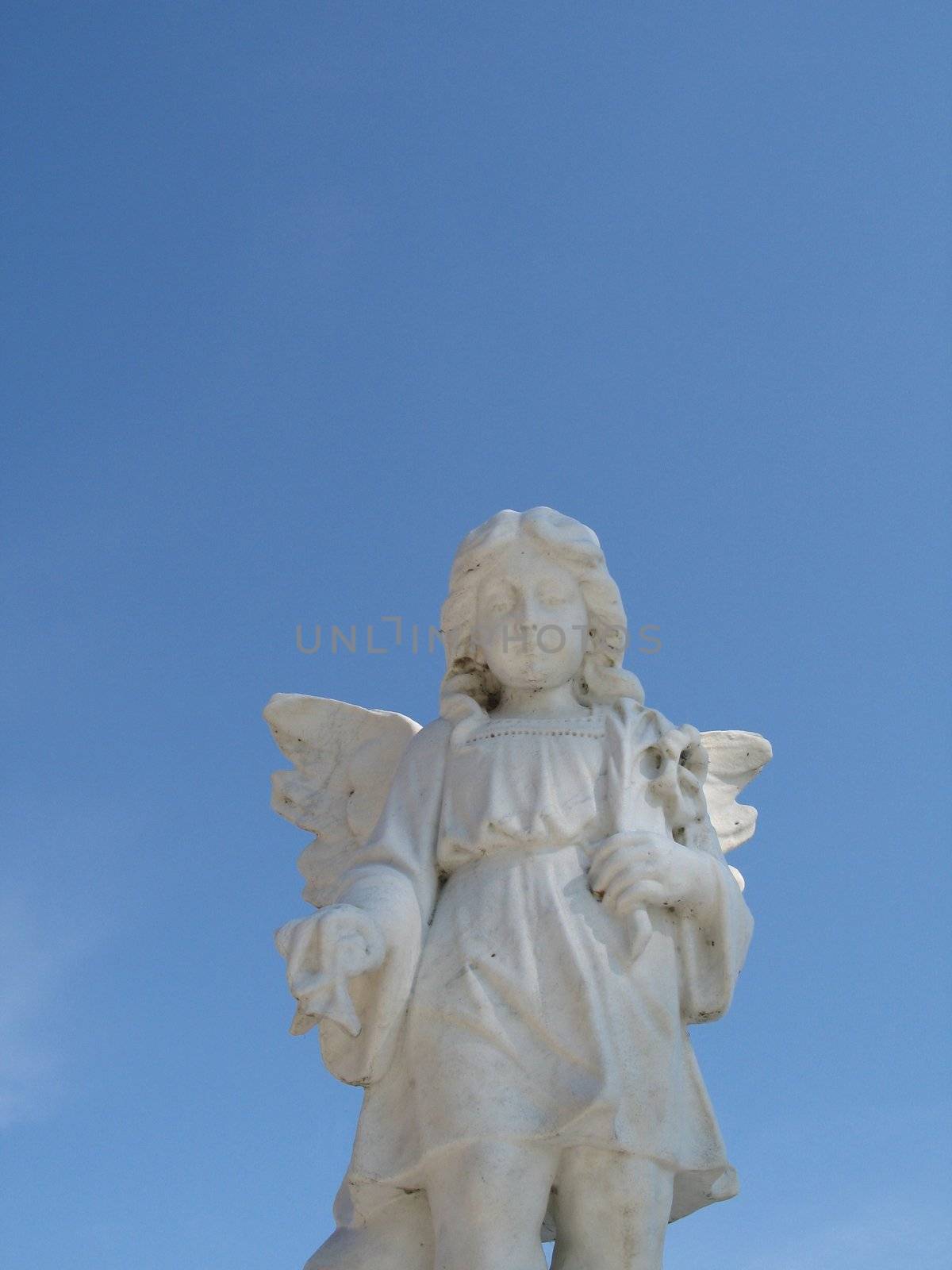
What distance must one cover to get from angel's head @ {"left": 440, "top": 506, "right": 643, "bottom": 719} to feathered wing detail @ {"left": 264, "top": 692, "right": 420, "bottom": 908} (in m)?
0.49

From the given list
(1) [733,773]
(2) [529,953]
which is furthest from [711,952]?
(1) [733,773]

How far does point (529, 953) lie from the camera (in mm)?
5629

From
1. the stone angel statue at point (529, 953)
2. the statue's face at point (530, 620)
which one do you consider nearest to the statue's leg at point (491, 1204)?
the stone angel statue at point (529, 953)

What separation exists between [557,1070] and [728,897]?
0.96 meters

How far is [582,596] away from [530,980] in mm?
1719

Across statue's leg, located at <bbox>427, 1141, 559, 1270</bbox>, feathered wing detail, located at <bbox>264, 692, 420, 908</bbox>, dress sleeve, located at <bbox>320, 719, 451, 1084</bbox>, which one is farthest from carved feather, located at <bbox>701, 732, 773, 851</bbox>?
statue's leg, located at <bbox>427, 1141, 559, 1270</bbox>

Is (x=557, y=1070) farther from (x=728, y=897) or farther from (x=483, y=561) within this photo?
(x=483, y=561)

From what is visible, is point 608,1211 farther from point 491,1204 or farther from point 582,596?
point 582,596

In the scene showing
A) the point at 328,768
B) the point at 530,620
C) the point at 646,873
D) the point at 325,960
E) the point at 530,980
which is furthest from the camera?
the point at 328,768

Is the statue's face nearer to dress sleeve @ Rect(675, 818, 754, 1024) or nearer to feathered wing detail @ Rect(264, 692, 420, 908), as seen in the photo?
feathered wing detail @ Rect(264, 692, 420, 908)

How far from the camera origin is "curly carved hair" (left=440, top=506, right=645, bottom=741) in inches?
255

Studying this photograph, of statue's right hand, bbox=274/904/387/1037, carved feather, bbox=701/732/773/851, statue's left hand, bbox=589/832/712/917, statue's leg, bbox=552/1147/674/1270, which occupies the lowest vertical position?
statue's leg, bbox=552/1147/674/1270

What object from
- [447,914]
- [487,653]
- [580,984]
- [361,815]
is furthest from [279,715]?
[580,984]

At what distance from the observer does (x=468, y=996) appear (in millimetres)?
5586
